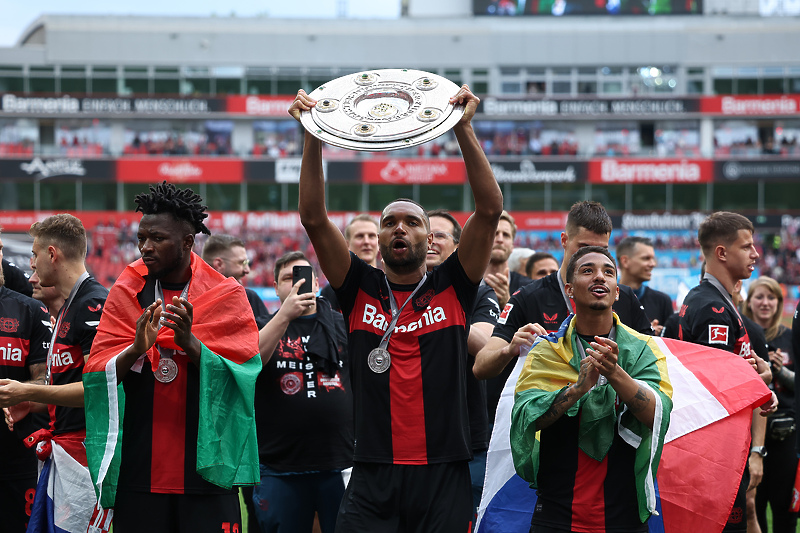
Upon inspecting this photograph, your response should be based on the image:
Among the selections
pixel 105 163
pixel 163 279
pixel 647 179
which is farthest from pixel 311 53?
pixel 163 279

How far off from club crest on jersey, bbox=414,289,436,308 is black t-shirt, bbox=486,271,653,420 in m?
0.59

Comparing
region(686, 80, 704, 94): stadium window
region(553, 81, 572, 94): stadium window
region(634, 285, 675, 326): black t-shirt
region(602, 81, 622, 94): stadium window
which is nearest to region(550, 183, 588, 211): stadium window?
region(553, 81, 572, 94): stadium window

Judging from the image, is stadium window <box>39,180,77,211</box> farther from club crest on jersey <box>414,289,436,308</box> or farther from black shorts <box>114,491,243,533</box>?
club crest on jersey <box>414,289,436,308</box>

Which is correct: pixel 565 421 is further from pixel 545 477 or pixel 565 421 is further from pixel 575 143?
pixel 575 143

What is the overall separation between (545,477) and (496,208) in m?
1.24

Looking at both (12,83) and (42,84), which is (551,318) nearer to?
(42,84)

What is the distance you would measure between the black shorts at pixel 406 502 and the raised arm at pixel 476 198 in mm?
948

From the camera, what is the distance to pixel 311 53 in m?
41.8

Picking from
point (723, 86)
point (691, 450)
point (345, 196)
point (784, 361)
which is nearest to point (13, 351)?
point (691, 450)

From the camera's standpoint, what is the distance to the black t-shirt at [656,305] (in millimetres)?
6863

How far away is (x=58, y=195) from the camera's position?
126 ft

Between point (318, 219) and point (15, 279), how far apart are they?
3.50m

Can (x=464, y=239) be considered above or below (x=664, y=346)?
above

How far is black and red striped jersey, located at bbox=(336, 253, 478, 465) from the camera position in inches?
145
